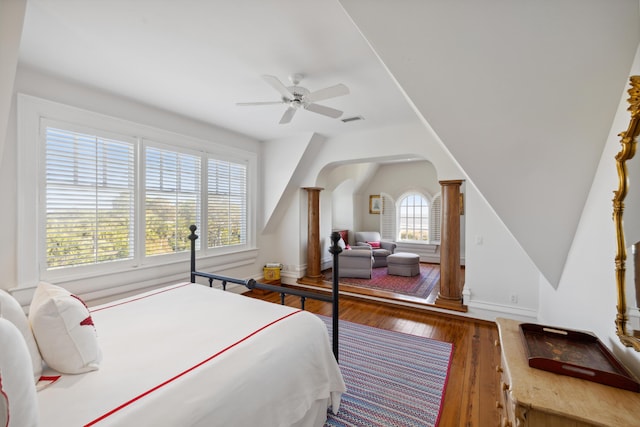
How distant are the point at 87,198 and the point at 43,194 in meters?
0.31

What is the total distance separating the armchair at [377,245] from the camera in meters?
6.07

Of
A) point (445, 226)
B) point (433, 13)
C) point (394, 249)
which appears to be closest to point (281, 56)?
point (433, 13)

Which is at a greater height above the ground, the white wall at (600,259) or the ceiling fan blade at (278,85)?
the ceiling fan blade at (278,85)

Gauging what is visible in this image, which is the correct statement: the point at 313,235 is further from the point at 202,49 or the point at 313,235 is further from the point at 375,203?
the point at 375,203

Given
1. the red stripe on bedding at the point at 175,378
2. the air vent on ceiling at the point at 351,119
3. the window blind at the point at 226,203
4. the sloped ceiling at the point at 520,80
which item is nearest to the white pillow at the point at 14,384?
the red stripe on bedding at the point at 175,378

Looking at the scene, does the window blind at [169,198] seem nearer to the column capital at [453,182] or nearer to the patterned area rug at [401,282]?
the patterned area rug at [401,282]

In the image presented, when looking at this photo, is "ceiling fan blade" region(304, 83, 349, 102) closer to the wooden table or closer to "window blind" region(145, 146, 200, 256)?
the wooden table

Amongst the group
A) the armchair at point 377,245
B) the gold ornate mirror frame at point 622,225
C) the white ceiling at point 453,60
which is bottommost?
the armchair at point 377,245

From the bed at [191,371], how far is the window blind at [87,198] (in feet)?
4.03

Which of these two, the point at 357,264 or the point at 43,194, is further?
the point at 357,264

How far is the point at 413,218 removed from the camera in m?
7.44

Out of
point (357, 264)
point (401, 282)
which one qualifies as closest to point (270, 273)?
point (357, 264)

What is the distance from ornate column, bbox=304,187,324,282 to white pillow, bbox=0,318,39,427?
13.7 ft

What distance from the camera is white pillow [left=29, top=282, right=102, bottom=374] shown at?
1.08m
